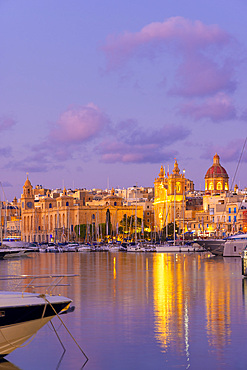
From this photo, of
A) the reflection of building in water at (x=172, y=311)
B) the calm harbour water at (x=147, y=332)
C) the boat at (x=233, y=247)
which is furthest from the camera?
the boat at (x=233, y=247)

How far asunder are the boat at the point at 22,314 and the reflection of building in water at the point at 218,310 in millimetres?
5238

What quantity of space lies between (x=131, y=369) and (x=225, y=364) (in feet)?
7.96

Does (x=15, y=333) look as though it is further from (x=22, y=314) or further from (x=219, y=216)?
(x=219, y=216)

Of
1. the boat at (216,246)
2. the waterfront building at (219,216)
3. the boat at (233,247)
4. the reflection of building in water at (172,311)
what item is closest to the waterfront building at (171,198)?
the waterfront building at (219,216)

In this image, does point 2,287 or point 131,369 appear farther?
point 2,287

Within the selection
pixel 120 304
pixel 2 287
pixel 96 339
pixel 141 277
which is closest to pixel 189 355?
pixel 96 339

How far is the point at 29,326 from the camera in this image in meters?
18.1

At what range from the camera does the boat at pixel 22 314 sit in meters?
17.5

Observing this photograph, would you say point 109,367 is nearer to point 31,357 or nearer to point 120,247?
point 31,357

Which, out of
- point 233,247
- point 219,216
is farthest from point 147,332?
point 219,216

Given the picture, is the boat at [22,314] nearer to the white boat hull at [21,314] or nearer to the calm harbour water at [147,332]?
the white boat hull at [21,314]

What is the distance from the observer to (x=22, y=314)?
58.1ft

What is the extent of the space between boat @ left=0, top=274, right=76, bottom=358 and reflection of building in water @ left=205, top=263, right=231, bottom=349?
5238mm

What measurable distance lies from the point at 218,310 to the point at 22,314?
1267 cm
